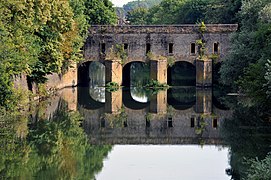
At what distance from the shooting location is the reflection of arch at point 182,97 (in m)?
45.8

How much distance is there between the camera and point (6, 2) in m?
34.5

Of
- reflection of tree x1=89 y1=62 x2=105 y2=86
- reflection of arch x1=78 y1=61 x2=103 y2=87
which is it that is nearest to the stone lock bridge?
reflection of arch x1=78 y1=61 x2=103 y2=87

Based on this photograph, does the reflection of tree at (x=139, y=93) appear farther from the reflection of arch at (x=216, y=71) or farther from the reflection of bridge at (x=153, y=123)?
the reflection of arch at (x=216, y=71)

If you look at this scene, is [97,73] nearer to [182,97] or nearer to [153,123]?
[182,97]

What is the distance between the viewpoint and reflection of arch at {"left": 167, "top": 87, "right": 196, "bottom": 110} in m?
45.8

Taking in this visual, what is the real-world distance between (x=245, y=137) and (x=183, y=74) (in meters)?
45.9

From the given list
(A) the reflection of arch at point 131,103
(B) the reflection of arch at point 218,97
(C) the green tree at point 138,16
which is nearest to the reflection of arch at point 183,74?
(B) the reflection of arch at point 218,97

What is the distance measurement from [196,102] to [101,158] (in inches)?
831

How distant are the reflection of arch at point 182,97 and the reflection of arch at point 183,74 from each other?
320 inches

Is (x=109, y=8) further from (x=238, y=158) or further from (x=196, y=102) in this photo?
(x=238, y=158)

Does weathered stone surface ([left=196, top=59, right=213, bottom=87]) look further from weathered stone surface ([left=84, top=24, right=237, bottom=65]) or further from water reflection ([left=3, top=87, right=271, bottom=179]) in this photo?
water reflection ([left=3, top=87, right=271, bottom=179])

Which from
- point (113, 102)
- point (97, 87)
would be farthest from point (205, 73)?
point (113, 102)

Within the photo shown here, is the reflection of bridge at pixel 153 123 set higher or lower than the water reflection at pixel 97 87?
lower

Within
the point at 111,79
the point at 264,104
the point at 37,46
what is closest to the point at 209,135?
the point at 264,104
